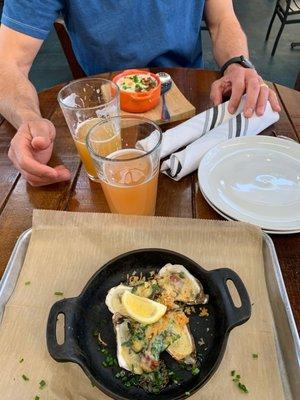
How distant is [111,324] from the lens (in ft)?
2.13

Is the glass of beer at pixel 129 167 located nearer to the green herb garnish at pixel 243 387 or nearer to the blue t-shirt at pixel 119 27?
the green herb garnish at pixel 243 387

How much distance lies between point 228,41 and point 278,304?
3.85ft

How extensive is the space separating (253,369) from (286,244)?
0.29 metres

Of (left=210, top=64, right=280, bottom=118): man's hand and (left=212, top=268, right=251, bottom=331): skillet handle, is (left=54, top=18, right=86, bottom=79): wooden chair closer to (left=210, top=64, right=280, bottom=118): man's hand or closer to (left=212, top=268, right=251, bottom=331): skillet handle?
(left=210, top=64, right=280, bottom=118): man's hand

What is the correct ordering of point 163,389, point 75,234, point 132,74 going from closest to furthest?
point 163,389, point 75,234, point 132,74

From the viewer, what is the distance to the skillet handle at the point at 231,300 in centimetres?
56

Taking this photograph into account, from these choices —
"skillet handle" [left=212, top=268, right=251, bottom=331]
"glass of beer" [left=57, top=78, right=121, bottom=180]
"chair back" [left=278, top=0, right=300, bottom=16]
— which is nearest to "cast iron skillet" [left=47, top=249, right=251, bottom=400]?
"skillet handle" [left=212, top=268, right=251, bottom=331]

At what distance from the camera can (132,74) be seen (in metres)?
1.23

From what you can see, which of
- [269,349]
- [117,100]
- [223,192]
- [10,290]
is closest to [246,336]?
[269,349]

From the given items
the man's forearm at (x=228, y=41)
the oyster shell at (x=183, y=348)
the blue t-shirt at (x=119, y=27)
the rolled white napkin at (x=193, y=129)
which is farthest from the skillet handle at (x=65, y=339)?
the man's forearm at (x=228, y=41)

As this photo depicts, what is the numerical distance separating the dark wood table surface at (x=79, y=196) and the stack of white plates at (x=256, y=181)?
0.13ft

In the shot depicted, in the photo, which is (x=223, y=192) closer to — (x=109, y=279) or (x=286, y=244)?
(x=286, y=244)

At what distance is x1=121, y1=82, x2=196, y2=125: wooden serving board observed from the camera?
3.62ft

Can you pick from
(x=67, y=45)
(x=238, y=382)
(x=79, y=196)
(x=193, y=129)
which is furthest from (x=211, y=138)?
(x=67, y=45)
